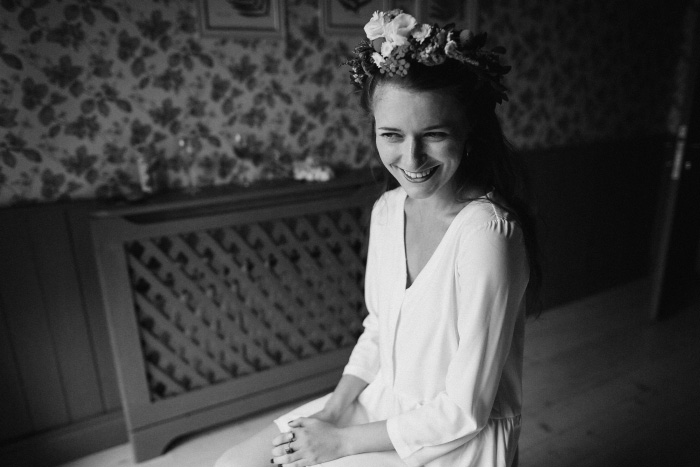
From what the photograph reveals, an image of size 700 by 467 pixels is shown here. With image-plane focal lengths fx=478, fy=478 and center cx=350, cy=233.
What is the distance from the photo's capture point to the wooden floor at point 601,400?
72.4 inches

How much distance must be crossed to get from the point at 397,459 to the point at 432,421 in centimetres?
15

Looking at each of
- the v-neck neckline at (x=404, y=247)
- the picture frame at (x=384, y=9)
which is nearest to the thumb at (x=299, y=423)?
the v-neck neckline at (x=404, y=247)

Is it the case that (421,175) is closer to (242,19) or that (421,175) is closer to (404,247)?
→ (404,247)

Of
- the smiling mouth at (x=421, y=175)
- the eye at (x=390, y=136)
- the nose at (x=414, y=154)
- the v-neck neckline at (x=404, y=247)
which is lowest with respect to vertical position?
the v-neck neckline at (x=404, y=247)

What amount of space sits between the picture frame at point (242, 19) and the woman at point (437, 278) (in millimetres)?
1106

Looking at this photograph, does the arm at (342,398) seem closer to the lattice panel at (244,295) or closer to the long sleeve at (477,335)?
the long sleeve at (477,335)

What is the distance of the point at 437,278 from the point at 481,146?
0.29 meters

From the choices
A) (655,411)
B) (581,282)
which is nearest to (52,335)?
(655,411)

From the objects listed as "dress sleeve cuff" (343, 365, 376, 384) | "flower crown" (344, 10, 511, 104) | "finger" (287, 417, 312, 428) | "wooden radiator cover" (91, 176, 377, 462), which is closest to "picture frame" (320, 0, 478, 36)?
"wooden radiator cover" (91, 176, 377, 462)

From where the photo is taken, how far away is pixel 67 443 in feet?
6.12

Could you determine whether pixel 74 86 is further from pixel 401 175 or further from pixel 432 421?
pixel 432 421

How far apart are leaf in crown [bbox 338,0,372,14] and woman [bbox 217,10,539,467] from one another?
126 centimetres

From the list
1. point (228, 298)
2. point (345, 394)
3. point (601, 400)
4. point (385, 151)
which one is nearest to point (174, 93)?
point (228, 298)

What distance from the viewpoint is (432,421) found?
88 cm
